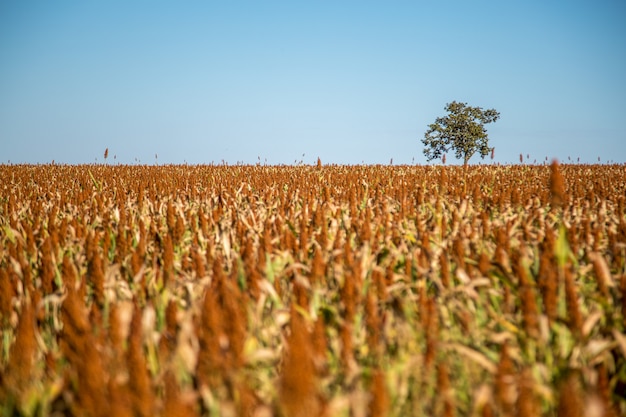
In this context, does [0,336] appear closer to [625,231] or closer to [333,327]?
[333,327]

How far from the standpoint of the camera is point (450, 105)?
183 feet

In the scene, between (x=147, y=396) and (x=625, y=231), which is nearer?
(x=147, y=396)

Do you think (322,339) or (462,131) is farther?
(462,131)

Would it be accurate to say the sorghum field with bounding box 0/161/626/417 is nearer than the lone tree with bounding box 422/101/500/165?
Yes

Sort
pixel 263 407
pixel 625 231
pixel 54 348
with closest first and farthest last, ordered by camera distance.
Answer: pixel 263 407 < pixel 54 348 < pixel 625 231

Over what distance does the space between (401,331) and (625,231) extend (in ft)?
10.7

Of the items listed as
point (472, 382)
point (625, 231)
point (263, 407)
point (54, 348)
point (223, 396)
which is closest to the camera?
point (263, 407)

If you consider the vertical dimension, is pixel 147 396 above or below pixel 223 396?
above

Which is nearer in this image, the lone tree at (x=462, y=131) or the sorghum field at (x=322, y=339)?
the sorghum field at (x=322, y=339)

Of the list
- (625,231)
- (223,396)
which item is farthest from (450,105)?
(223,396)

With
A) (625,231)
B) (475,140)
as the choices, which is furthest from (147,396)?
(475,140)

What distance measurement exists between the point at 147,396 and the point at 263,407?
1.27 feet

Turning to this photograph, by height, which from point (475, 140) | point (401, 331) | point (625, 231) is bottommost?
point (401, 331)

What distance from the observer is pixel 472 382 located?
7.33 ft
